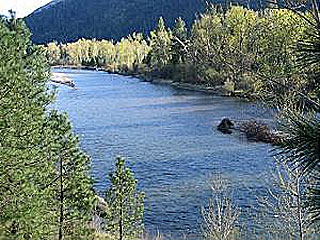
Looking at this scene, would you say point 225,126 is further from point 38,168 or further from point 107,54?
point 107,54

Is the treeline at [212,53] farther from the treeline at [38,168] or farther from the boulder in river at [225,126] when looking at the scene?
the treeline at [38,168]

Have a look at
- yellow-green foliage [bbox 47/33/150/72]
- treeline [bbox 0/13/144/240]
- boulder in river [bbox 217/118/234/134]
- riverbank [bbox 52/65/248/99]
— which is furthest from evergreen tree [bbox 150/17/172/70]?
treeline [bbox 0/13/144/240]

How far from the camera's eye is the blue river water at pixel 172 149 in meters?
22.6

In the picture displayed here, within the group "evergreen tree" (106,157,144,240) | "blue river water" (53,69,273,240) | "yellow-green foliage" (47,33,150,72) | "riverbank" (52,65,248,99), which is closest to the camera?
"evergreen tree" (106,157,144,240)

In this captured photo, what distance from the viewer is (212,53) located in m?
3.53

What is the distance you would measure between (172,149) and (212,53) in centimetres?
2897

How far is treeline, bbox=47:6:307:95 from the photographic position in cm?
624

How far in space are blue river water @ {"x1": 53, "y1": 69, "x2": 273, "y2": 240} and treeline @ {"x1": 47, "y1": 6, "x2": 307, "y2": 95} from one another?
12.6 ft

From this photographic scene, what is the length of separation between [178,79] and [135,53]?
37.5m

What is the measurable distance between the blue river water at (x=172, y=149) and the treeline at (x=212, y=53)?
3.83 metres

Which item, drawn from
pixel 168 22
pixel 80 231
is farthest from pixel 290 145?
pixel 168 22

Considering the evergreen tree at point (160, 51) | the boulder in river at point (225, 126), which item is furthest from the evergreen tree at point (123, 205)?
the evergreen tree at point (160, 51)

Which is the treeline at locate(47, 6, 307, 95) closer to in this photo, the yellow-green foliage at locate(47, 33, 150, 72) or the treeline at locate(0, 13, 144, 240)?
the yellow-green foliage at locate(47, 33, 150, 72)

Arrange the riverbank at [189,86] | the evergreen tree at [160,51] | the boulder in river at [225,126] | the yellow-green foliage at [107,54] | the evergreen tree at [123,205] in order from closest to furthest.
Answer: the evergreen tree at [123,205] → the boulder in river at [225,126] → the riverbank at [189,86] → the evergreen tree at [160,51] → the yellow-green foliage at [107,54]
